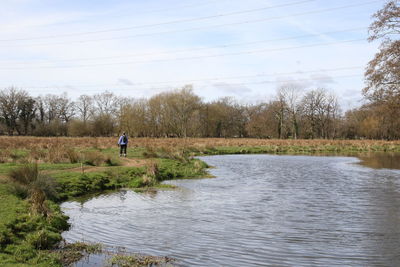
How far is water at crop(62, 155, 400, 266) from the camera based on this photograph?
8.79m

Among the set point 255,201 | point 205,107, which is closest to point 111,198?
point 255,201

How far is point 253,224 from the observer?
1146 cm

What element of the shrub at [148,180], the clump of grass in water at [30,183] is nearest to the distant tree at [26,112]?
the shrub at [148,180]

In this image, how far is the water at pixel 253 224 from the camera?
8.79 meters

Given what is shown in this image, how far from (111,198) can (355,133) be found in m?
93.6

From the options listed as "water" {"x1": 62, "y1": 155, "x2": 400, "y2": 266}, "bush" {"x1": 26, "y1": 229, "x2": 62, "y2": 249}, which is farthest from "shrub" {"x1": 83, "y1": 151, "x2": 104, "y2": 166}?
"bush" {"x1": 26, "y1": 229, "x2": 62, "y2": 249}

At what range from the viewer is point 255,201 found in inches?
592

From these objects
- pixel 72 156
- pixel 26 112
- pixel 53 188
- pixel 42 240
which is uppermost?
pixel 26 112

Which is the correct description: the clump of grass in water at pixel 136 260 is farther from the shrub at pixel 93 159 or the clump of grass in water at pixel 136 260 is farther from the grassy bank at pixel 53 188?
the shrub at pixel 93 159

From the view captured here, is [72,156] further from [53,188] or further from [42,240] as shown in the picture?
[42,240]

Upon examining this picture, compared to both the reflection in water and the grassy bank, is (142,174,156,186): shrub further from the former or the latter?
the reflection in water

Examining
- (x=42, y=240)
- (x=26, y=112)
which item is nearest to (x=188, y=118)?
(x=26, y=112)

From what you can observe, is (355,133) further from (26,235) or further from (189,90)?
(26,235)

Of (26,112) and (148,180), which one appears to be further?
(26,112)
